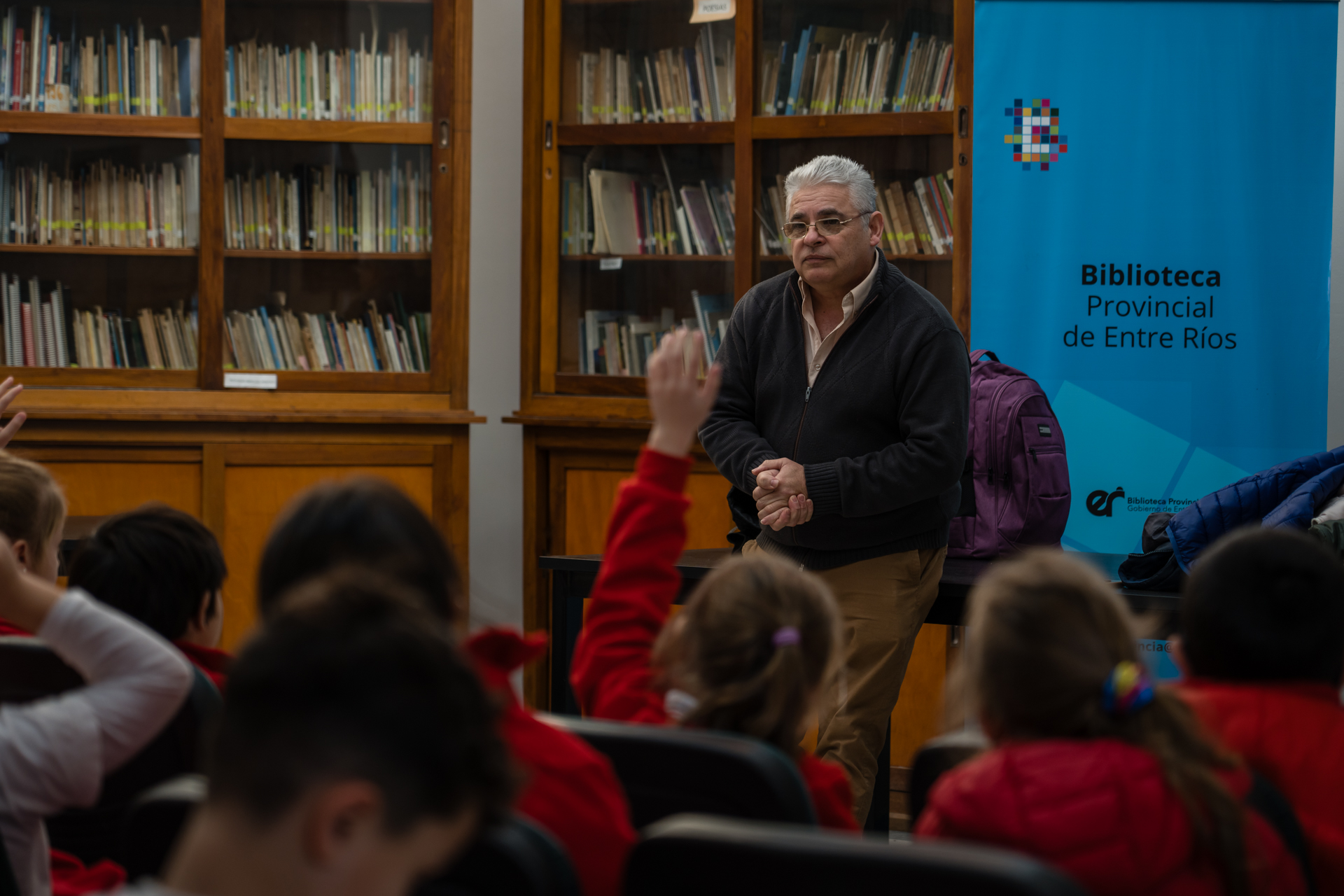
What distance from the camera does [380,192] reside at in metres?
4.43

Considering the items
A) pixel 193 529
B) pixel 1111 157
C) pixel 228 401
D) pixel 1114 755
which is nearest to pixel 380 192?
pixel 228 401

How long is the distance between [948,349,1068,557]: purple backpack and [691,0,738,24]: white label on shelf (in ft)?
5.64

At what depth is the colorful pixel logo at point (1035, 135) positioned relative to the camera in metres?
3.66

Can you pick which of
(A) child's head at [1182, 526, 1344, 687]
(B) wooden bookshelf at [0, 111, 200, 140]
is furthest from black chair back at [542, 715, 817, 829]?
(B) wooden bookshelf at [0, 111, 200, 140]

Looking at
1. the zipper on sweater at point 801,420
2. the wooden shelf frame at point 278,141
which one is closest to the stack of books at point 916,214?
the wooden shelf frame at point 278,141

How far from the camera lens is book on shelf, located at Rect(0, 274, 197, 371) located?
14.1ft

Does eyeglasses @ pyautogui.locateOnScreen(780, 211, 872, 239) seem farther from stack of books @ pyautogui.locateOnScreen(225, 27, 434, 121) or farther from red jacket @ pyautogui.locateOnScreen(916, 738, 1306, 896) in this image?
stack of books @ pyautogui.locateOnScreen(225, 27, 434, 121)

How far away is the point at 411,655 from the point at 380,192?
3.92 meters

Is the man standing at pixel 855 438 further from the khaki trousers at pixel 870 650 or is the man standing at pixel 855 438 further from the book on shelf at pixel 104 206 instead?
the book on shelf at pixel 104 206

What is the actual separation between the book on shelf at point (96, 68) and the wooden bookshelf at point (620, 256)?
1171mm

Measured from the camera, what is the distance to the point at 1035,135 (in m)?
3.68

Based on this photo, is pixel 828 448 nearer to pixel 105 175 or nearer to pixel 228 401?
pixel 228 401

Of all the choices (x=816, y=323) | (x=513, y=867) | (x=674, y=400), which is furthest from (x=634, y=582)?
(x=816, y=323)

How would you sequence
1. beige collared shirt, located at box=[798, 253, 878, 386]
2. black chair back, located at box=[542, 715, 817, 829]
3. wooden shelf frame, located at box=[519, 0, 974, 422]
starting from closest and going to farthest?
black chair back, located at box=[542, 715, 817, 829], beige collared shirt, located at box=[798, 253, 878, 386], wooden shelf frame, located at box=[519, 0, 974, 422]
